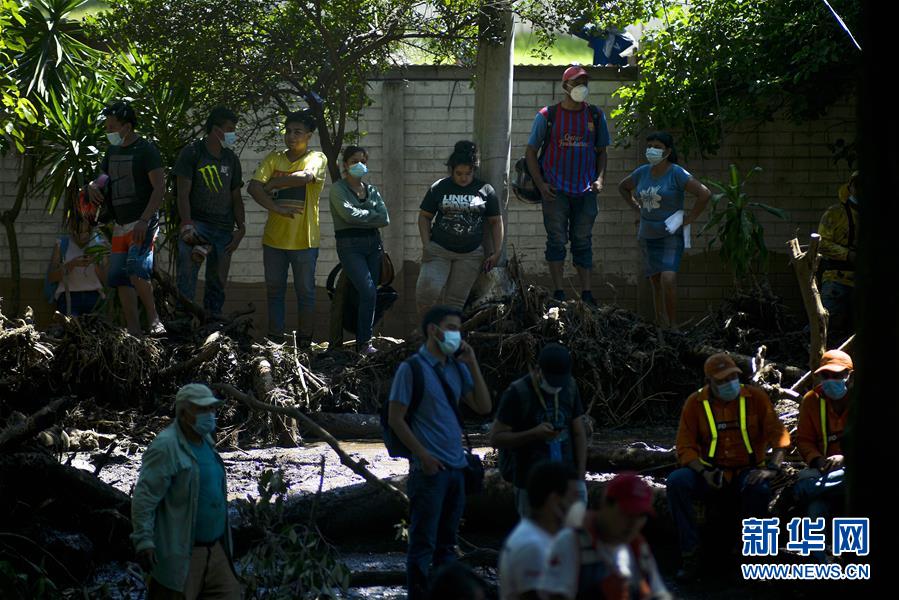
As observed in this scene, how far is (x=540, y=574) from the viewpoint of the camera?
454cm

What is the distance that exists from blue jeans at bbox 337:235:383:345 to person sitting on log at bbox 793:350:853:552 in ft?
14.2

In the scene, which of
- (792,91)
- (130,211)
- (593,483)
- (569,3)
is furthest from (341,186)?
(792,91)

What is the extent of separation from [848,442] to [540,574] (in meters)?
1.26

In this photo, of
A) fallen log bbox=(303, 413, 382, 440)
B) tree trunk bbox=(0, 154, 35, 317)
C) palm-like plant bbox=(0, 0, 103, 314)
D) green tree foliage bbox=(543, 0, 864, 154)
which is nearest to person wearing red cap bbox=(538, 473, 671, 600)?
fallen log bbox=(303, 413, 382, 440)

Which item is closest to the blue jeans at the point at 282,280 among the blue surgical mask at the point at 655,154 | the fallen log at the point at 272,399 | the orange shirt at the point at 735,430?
the fallen log at the point at 272,399

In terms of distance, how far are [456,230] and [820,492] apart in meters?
4.39

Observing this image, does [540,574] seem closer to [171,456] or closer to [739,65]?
[171,456]

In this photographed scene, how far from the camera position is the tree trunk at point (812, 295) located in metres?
9.70

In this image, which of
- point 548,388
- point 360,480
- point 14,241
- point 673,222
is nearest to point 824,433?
point 548,388

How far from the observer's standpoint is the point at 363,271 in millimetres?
11508

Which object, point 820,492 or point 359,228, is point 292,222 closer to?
point 359,228

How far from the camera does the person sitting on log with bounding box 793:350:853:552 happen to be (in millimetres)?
8062

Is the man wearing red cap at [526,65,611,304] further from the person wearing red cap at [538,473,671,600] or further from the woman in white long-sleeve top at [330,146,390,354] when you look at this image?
the person wearing red cap at [538,473,671,600]

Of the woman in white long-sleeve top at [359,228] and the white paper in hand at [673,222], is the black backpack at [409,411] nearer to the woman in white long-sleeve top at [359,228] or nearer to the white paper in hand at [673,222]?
the woman in white long-sleeve top at [359,228]
